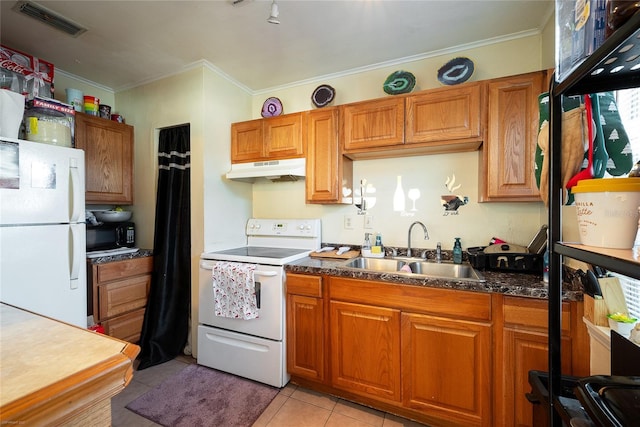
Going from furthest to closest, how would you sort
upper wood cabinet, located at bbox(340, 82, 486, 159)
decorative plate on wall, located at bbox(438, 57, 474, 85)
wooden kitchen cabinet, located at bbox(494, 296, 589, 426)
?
decorative plate on wall, located at bbox(438, 57, 474, 85) → upper wood cabinet, located at bbox(340, 82, 486, 159) → wooden kitchen cabinet, located at bbox(494, 296, 589, 426)

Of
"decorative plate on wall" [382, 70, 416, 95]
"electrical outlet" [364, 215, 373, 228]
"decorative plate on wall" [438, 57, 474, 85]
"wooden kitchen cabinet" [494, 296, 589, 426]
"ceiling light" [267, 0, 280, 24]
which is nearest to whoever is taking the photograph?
"wooden kitchen cabinet" [494, 296, 589, 426]

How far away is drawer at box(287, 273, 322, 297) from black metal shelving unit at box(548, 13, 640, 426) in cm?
125

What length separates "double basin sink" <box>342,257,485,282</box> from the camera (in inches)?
75.0

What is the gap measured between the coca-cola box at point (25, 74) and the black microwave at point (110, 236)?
1.13 m

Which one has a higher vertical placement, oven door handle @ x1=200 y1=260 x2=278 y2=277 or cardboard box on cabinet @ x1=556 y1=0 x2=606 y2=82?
cardboard box on cabinet @ x1=556 y1=0 x2=606 y2=82

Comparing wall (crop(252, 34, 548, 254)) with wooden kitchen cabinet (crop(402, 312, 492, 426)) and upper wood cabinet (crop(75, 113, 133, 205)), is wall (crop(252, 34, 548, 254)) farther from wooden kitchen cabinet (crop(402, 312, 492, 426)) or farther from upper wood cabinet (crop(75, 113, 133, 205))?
upper wood cabinet (crop(75, 113, 133, 205))

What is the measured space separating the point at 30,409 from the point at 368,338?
1557 mm

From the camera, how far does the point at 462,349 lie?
1.46 meters

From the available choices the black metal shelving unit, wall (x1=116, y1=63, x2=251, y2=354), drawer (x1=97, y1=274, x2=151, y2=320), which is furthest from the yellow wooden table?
drawer (x1=97, y1=274, x2=151, y2=320)

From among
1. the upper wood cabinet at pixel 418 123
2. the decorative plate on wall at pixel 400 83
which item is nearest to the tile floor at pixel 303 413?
the upper wood cabinet at pixel 418 123

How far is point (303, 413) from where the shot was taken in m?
1.71

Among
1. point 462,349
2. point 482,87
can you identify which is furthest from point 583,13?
point 462,349

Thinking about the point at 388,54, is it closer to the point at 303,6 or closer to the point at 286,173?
the point at 303,6

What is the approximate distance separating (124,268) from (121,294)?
0.74 ft
